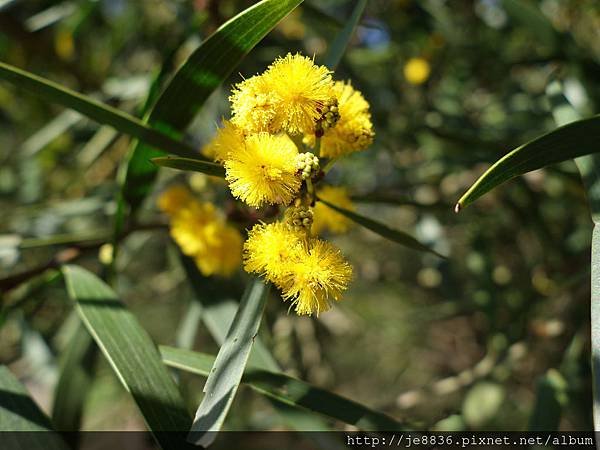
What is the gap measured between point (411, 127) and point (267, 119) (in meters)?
1.14

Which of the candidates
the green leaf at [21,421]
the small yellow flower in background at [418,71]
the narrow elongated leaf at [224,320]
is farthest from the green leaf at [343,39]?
the small yellow flower in background at [418,71]

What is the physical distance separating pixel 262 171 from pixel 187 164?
0.11 m

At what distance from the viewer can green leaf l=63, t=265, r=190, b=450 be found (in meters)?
0.87

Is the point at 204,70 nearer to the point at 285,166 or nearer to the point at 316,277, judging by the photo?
the point at 285,166

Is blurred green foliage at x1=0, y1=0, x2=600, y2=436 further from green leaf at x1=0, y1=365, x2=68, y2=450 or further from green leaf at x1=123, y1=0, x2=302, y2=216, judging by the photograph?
green leaf at x1=123, y1=0, x2=302, y2=216

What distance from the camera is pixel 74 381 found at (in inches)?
53.0

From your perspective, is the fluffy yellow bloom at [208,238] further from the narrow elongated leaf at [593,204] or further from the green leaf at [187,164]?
the narrow elongated leaf at [593,204]

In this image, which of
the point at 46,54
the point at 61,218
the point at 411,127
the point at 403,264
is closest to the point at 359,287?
the point at 403,264

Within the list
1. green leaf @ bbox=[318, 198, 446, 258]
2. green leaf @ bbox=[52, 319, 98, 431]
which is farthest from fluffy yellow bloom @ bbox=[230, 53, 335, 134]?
green leaf @ bbox=[52, 319, 98, 431]

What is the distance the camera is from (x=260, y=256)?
2.55 ft

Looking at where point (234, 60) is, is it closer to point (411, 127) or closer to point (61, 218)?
point (411, 127)

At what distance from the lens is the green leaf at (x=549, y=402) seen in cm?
122

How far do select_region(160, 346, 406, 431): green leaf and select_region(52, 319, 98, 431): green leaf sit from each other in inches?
16.5

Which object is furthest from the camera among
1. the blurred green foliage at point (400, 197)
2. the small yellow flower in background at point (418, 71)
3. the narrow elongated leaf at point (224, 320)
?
the small yellow flower in background at point (418, 71)
